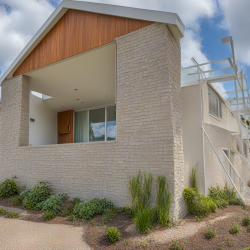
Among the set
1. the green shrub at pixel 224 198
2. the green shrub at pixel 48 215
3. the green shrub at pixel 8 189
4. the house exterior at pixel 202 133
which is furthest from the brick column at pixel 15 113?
the green shrub at pixel 224 198

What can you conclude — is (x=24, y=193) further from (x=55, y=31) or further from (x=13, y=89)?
(x=55, y=31)

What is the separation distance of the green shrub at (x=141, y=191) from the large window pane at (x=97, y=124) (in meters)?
6.77

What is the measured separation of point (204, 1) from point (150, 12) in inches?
83.1

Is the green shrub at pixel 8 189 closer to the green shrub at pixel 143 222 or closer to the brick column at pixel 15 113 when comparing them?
the brick column at pixel 15 113

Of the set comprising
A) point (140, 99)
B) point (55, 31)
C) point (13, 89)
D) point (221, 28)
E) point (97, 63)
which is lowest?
point (140, 99)

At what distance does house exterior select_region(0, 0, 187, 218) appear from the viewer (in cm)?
499

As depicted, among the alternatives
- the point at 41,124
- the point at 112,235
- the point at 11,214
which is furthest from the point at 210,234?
the point at 41,124

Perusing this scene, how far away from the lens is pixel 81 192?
5965mm

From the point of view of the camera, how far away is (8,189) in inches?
278

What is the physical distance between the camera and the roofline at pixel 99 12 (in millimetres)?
5082

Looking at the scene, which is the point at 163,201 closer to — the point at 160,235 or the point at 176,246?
the point at 160,235

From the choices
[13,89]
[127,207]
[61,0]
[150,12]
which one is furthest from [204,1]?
[13,89]

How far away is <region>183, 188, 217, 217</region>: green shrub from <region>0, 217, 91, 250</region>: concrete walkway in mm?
2592

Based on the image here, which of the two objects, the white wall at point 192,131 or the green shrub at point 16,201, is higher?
the white wall at point 192,131
